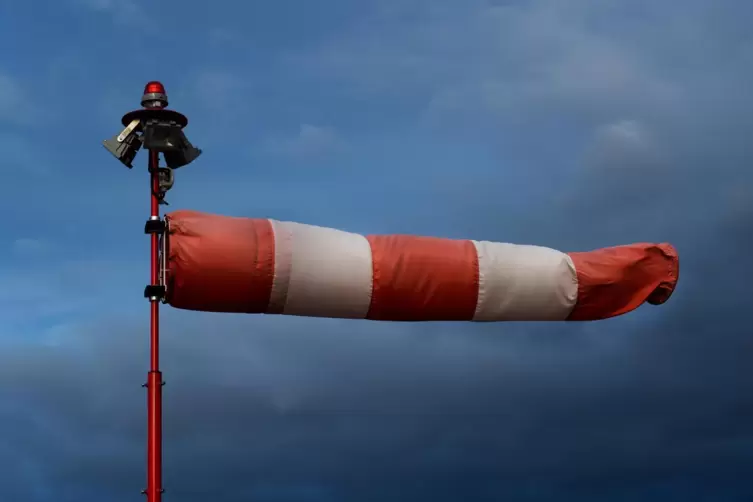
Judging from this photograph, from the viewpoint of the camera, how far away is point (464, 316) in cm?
1095

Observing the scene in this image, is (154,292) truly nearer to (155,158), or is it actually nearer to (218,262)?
(218,262)

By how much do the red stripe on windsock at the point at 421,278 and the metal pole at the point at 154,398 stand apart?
6.80 feet

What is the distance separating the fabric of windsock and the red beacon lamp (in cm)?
16

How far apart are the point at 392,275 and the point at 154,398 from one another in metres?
2.51

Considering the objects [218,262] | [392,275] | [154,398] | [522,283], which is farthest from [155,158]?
[522,283]

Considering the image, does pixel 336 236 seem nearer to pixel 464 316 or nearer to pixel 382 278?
pixel 382 278

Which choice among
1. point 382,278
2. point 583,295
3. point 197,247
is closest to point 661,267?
point 583,295

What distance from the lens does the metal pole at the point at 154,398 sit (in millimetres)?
9336

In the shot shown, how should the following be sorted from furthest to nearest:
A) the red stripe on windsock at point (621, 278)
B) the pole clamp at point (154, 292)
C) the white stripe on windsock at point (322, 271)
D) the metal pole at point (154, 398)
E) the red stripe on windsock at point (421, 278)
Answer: the red stripe on windsock at point (621, 278) → the red stripe on windsock at point (421, 278) → the white stripe on windsock at point (322, 271) → the pole clamp at point (154, 292) → the metal pole at point (154, 398)

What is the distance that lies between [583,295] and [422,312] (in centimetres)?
174

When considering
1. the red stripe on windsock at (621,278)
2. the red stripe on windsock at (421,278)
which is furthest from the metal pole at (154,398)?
the red stripe on windsock at (621,278)

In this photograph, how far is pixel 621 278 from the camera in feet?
37.2

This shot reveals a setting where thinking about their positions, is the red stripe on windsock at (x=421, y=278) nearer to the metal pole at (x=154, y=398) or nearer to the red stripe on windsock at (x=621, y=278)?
the red stripe on windsock at (x=621, y=278)

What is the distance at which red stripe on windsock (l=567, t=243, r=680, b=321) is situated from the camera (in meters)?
11.3
